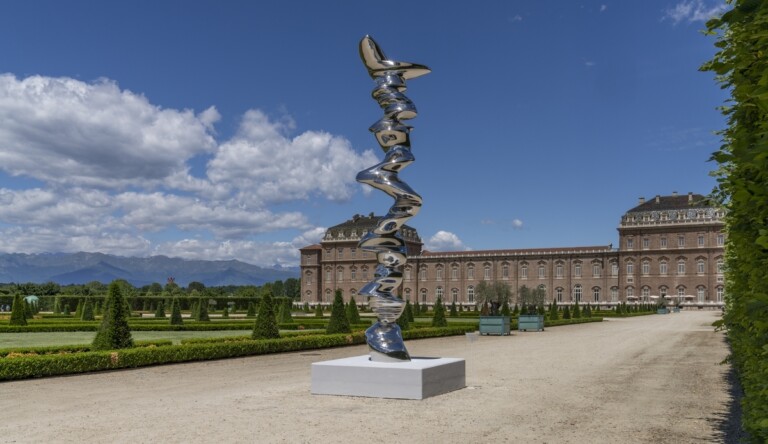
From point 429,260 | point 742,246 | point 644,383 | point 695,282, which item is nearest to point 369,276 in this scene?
point 429,260

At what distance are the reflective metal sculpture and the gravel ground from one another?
147cm

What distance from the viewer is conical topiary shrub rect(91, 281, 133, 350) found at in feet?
43.4

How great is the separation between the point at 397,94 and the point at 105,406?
584cm

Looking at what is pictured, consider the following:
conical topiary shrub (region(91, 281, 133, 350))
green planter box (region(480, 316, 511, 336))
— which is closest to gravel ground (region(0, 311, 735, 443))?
conical topiary shrub (region(91, 281, 133, 350))

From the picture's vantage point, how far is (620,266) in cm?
7188

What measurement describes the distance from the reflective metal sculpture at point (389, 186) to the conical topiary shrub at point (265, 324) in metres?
7.33

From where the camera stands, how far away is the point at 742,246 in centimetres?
524

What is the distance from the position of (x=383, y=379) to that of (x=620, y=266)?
224 feet

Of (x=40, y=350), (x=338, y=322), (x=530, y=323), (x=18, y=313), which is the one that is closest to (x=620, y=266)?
(x=530, y=323)

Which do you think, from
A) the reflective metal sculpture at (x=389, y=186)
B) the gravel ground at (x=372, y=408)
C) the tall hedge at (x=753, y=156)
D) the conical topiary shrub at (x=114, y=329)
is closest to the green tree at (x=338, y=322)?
the gravel ground at (x=372, y=408)

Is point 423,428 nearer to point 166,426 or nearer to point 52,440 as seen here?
point 166,426

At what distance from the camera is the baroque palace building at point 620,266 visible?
68.6 metres

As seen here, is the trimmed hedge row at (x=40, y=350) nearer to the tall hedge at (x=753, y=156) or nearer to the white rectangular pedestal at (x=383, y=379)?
the white rectangular pedestal at (x=383, y=379)

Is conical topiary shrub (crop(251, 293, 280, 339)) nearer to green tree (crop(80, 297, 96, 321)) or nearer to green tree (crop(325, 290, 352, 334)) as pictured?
green tree (crop(325, 290, 352, 334))
